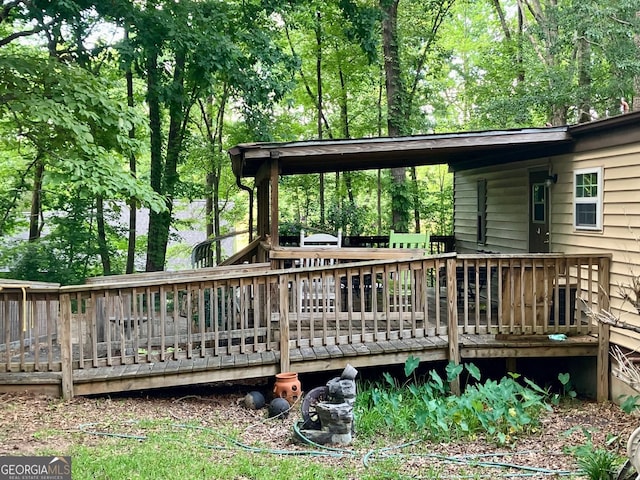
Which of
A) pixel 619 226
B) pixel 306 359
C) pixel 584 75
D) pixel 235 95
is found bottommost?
pixel 306 359

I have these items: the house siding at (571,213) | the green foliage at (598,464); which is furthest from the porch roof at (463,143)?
the green foliage at (598,464)

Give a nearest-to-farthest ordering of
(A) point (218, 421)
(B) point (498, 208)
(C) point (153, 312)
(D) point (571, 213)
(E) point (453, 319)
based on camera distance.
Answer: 1. (A) point (218, 421)
2. (C) point (153, 312)
3. (E) point (453, 319)
4. (D) point (571, 213)
5. (B) point (498, 208)

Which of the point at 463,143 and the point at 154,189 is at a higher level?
the point at 463,143

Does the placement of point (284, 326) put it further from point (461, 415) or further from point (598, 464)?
point (598, 464)

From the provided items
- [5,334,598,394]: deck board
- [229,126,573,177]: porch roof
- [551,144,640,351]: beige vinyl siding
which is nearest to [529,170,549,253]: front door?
[229,126,573,177]: porch roof

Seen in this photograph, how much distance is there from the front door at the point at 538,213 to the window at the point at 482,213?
236 centimetres

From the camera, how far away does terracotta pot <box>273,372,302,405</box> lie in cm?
621

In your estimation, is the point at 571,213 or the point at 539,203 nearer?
the point at 571,213

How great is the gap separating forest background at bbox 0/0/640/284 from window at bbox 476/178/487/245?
3.16 meters

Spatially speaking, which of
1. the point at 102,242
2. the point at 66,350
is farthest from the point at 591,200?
the point at 102,242

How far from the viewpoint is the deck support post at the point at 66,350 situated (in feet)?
19.7

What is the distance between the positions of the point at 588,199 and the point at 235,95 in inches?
362

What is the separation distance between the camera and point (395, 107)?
1609 cm

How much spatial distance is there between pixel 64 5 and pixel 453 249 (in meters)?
9.88
